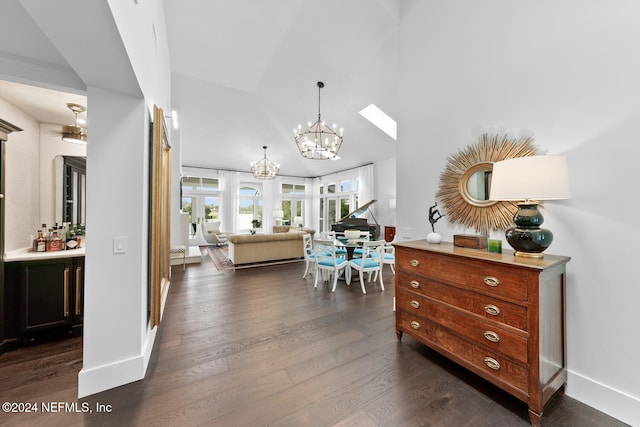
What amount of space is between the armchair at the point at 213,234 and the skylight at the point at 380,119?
20.4 feet

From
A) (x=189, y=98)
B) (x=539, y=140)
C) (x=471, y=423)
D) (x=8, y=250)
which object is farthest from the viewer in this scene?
Answer: (x=189, y=98)

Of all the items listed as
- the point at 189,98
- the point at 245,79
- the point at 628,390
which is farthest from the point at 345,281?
the point at 189,98

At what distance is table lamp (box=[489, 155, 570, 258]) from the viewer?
150 cm

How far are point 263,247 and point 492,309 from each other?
15.6ft

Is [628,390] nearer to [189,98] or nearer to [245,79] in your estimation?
[245,79]

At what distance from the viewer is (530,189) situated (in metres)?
1.53

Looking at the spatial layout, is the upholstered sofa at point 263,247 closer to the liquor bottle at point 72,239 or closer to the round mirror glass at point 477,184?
the liquor bottle at point 72,239

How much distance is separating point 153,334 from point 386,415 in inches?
87.2

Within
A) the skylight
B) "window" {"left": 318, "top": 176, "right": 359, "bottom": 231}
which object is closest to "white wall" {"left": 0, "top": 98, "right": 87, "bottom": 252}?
the skylight

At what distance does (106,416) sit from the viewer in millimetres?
1496

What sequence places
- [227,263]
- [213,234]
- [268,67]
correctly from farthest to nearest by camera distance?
1. [213,234]
2. [227,263]
3. [268,67]

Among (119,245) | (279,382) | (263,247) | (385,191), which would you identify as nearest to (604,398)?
(279,382)

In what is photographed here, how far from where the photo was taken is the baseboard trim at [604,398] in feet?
4.77

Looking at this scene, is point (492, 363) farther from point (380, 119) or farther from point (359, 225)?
point (359, 225)
